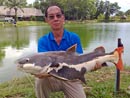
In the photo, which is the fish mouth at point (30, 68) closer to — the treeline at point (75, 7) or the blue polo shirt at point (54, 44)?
the blue polo shirt at point (54, 44)

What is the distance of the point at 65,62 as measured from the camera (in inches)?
126

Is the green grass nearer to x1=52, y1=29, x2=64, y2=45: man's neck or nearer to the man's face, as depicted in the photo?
x1=52, y1=29, x2=64, y2=45: man's neck

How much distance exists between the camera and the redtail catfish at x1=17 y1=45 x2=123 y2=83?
307 centimetres

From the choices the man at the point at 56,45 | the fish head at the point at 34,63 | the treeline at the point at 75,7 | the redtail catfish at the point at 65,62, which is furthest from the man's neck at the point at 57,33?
the treeline at the point at 75,7

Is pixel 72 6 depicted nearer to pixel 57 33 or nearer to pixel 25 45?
pixel 25 45

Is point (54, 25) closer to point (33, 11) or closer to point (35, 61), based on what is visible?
point (35, 61)

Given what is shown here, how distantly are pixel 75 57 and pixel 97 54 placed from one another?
0.27 metres

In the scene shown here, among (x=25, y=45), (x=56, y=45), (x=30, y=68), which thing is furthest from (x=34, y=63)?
(x=25, y=45)

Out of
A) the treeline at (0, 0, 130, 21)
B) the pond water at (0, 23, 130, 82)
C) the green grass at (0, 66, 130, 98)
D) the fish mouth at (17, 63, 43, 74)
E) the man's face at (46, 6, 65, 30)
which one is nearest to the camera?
the fish mouth at (17, 63, 43, 74)

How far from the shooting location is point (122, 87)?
518 centimetres

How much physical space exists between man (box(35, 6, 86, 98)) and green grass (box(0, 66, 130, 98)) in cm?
91

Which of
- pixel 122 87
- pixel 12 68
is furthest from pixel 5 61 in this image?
pixel 122 87

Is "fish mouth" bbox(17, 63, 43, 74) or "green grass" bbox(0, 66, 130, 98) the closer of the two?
"fish mouth" bbox(17, 63, 43, 74)

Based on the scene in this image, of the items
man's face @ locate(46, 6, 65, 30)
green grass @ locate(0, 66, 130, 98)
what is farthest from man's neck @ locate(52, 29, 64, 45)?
green grass @ locate(0, 66, 130, 98)
